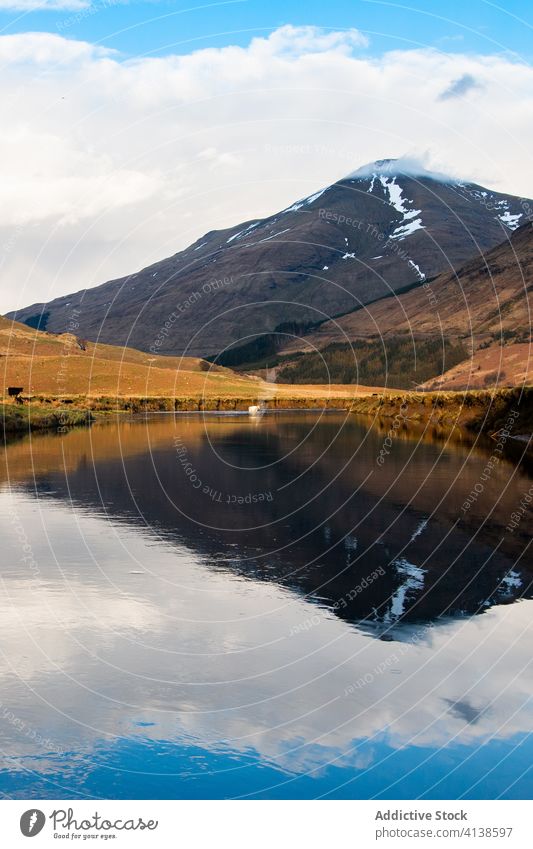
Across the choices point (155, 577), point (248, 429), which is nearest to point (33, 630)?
point (155, 577)

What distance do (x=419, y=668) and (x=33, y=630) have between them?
9124mm

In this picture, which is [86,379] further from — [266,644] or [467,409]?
[266,644]

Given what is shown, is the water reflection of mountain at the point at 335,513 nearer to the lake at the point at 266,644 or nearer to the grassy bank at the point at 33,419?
the lake at the point at 266,644

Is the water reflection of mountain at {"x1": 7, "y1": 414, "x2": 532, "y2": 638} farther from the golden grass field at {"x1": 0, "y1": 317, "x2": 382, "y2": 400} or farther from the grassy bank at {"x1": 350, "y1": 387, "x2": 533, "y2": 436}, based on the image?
the golden grass field at {"x1": 0, "y1": 317, "x2": 382, "y2": 400}

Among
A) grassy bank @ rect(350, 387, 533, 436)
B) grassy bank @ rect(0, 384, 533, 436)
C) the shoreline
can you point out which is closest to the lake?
→ grassy bank @ rect(350, 387, 533, 436)

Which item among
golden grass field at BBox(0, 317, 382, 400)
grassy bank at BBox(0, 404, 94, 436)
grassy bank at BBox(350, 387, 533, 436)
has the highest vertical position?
golden grass field at BBox(0, 317, 382, 400)

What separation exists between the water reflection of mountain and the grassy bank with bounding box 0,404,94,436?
22.1 m

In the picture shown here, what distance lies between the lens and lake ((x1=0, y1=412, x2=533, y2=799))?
50.6 ft

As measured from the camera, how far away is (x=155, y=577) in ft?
91.5

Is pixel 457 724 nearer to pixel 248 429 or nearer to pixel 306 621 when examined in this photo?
pixel 306 621

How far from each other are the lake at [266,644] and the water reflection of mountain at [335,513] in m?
0.15

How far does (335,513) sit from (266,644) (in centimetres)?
Answer: 1772

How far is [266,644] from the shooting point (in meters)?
21.6

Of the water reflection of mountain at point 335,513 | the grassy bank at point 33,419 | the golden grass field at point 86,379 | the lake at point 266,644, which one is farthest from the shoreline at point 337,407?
the lake at point 266,644
